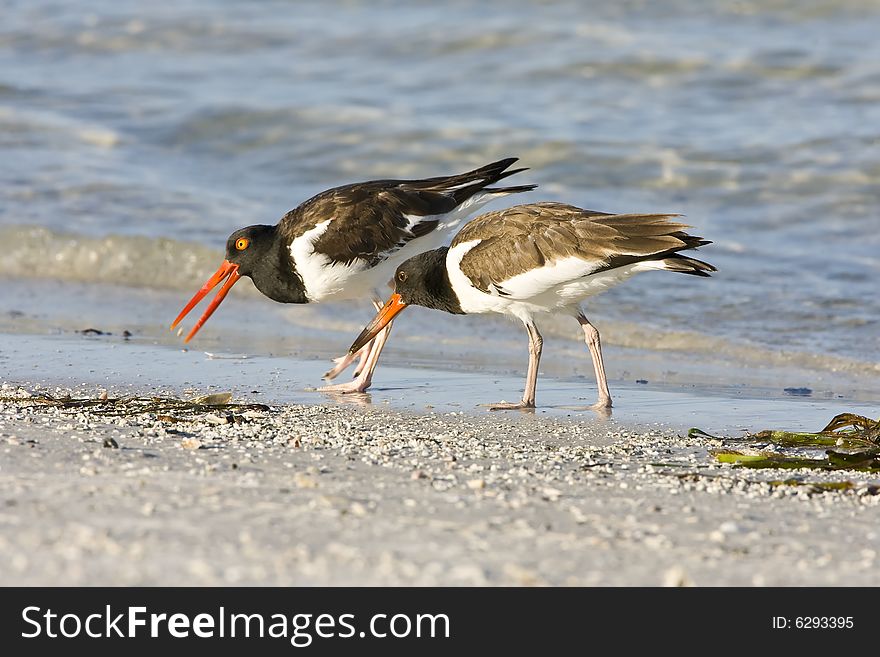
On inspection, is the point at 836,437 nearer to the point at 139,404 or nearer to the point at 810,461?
the point at 810,461

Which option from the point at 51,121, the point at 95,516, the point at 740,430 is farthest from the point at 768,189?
the point at 95,516

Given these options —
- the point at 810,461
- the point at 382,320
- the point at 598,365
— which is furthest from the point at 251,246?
the point at 810,461

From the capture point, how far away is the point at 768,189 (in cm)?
1234

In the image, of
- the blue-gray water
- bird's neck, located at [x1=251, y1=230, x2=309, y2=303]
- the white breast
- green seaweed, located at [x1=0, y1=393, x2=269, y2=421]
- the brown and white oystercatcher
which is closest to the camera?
green seaweed, located at [x1=0, y1=393, x2=269, y2=421]

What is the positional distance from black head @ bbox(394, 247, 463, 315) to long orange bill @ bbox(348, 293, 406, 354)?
1.8 inches

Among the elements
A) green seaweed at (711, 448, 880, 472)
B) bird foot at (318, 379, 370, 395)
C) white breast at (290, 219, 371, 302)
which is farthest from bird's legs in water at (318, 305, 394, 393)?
green seaweed at (711, 448, 880, 472)

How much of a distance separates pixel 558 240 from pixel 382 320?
1.22 metres

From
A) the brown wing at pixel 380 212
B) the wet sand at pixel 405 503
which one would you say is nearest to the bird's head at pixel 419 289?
the brown wing at pixel 380 212

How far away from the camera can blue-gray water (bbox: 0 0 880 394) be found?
9812mm

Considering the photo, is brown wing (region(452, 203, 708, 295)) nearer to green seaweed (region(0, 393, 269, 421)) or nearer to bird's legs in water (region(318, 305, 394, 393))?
bird's legs in water (region(318, 305, 394, 393))

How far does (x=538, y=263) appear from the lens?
6.84 m

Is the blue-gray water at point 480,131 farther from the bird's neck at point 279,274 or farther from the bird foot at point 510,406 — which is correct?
the bird foot at point 510,406

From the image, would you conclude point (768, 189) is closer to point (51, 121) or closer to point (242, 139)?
point (242, 139)
